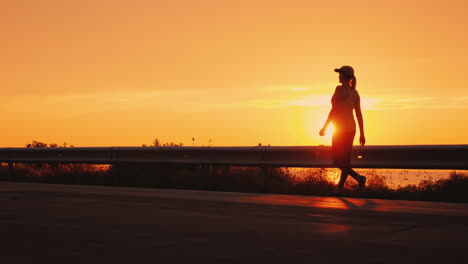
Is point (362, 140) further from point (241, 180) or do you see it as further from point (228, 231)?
point (228, 231)

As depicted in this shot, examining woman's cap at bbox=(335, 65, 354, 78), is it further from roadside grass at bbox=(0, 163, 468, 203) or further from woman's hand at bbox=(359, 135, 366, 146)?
roadside grass at bbox=(0, 163, 468, 203)

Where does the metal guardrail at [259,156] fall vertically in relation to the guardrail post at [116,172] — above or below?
above

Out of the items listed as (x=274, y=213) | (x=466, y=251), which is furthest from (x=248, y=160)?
(x=466, y=251)

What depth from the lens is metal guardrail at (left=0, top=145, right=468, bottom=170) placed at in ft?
49.9

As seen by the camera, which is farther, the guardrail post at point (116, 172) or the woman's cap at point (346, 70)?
the guardrail post at point (116, 172)

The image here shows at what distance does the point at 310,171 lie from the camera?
1747 centimetres

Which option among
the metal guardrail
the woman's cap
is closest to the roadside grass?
the metal guardrail

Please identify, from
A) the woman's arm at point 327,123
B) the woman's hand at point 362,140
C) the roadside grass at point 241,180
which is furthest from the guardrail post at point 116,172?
the woman's hand at point 362,140

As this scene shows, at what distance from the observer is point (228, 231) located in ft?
24.6

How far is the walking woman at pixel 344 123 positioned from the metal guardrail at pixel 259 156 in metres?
Answer: 1.41

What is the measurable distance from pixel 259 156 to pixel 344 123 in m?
3.49

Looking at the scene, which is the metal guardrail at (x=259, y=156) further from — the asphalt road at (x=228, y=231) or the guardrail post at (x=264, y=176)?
the asphalt road at (x=228, y=231)

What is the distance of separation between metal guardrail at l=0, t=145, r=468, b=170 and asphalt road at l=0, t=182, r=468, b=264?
11.9ft

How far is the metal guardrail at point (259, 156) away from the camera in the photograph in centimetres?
1522
